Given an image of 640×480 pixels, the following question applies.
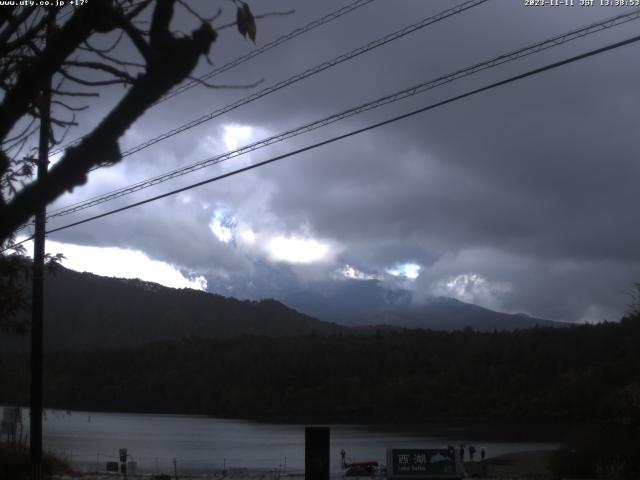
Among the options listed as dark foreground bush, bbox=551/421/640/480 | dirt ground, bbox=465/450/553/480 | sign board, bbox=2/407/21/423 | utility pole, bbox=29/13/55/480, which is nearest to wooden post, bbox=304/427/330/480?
utility pole, bbox=29/13/55/480

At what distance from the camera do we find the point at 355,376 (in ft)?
437

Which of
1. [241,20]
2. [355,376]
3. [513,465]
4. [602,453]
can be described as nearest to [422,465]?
[602,453]

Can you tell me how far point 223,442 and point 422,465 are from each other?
6608 centimetres

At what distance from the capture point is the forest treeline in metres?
117

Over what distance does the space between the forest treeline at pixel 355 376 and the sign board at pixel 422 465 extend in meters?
80.1

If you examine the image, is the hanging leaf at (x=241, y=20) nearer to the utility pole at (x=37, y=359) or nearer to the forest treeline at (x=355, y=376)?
the utility pole at (x=37, y=359)

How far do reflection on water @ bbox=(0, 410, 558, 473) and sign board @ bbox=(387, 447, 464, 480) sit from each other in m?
27.6

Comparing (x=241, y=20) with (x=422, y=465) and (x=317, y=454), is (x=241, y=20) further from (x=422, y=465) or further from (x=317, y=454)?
(x=422, y=465)

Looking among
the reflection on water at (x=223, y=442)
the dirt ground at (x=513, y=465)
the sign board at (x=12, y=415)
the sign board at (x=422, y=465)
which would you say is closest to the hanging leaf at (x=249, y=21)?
the sign board at (x=422, y=465)

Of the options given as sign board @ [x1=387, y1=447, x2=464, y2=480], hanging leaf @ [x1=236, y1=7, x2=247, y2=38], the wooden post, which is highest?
hanging leaf @ [x1=236, y1=7, x2=247, y2=38]

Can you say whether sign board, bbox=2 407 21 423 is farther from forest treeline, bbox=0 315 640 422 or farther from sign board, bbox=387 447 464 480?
forest treeline, bbox=0 315 640 422

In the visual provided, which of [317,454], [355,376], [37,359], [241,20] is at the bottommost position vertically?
[355,376]

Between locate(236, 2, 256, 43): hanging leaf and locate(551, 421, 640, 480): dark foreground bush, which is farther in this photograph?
locate(551, 421, 640, 480): dark foreground bush

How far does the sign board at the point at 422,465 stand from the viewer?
1861 centimetres
